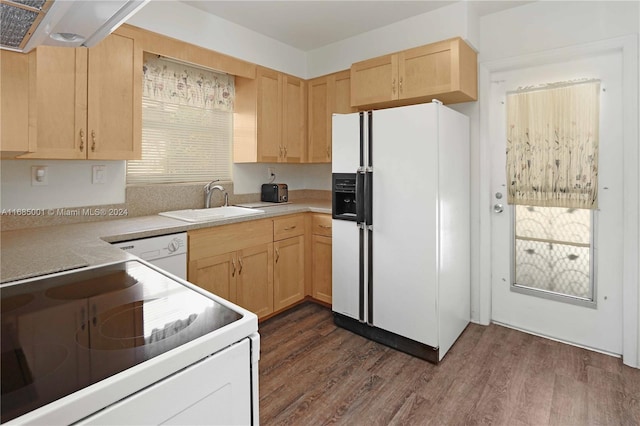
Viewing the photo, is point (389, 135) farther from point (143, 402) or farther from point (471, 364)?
point (143, 402)

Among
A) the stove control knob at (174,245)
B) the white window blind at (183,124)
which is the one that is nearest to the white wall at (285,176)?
the white window blind at (183,124)

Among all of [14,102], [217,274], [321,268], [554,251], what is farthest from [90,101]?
[554,251]

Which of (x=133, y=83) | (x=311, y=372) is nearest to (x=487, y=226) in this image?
(x=311, y=372)

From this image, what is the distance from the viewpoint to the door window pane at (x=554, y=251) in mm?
2521

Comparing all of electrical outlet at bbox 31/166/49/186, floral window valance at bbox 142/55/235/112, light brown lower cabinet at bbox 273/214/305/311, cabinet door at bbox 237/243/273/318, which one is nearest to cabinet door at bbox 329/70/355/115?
floral window valance at bbox 142/55/235/112

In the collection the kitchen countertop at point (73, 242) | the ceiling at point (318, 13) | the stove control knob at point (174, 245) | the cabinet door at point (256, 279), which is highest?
the ceiling at point (318, 13)

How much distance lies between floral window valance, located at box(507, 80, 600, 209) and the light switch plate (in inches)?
121

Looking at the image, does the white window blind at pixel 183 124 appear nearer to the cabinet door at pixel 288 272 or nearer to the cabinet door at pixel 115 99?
the cabinet door at pixel 115 99

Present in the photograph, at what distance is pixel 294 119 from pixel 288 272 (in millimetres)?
1563

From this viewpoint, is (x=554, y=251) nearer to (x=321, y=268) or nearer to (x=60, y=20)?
(x=321, y=268)

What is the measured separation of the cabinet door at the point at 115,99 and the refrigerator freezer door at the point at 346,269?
157 centimetres

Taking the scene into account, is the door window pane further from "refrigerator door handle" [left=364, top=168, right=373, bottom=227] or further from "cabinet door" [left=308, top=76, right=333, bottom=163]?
"cabinet door" [left=308, top=76, right=333, bottom=163]

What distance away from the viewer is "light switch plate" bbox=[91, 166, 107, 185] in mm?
2391

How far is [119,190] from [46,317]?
1.90 meters
